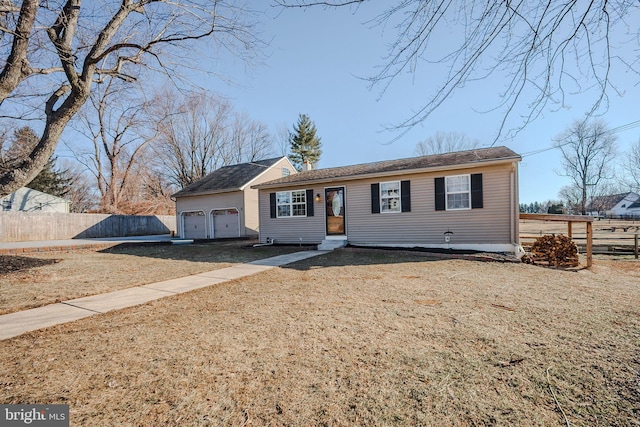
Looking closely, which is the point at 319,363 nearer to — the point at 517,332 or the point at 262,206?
the point at 517,332

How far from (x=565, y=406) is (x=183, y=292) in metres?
5.11

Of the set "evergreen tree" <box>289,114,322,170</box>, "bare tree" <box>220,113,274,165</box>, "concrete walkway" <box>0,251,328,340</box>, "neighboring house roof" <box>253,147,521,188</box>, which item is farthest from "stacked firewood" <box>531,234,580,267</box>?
"bare tree" <box>220,113,274,165</box>

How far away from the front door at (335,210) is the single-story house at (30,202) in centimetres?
2695

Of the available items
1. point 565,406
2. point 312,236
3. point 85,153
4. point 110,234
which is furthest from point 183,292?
point 85,153

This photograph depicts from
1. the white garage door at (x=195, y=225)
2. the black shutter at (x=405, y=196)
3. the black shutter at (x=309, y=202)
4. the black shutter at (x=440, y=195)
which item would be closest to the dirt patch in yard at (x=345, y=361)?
the black shutter at (x=440, y=195)

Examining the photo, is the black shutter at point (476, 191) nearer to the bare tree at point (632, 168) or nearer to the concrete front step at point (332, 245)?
the concrete front step at point (332, 245)

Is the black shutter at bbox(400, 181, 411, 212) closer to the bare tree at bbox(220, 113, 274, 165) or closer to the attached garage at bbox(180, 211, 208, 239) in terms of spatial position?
the attached garage at bbox(180, 211, 208, 239)

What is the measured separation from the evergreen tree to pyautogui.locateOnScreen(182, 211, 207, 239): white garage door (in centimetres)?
1703

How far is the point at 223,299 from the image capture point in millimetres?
4598

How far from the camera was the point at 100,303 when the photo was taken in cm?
446

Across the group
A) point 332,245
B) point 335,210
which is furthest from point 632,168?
point 332,245

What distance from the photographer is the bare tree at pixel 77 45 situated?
4629 millimetres

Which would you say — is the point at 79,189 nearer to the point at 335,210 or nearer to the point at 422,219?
the point at 335,210

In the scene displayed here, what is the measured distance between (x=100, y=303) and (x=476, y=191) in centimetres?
983
